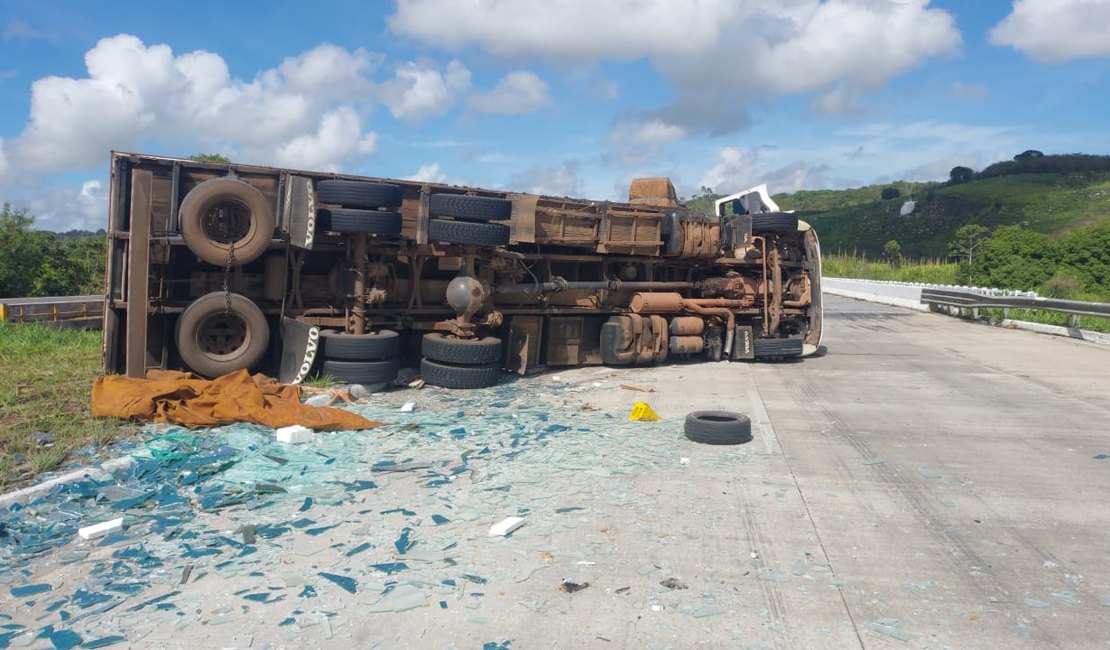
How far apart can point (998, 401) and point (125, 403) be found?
403 inches

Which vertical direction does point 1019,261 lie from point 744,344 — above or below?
above

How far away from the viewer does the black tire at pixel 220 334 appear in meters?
8.80

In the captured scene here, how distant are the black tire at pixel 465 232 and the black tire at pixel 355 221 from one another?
60 centimetres

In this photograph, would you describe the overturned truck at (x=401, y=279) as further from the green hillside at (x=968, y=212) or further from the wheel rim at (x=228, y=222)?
the green hillside at (x=968, y=212)

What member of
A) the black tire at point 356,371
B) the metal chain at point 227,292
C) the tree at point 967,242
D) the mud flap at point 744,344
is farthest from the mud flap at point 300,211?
the tree at point 967,242

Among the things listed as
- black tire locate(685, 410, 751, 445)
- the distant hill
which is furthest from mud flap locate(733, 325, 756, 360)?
the distant hill

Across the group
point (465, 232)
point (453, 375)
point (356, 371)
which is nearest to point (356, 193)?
point (465, 232)

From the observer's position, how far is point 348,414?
7918mm

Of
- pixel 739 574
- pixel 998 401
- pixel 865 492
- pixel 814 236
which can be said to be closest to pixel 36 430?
pixel 739 574

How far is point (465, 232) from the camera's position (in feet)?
33.4

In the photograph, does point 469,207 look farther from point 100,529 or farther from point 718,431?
point 100,529

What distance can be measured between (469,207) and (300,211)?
84.3 inches

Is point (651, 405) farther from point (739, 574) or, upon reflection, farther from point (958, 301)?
point (958, 301)

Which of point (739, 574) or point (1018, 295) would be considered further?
point (1018, 295)
